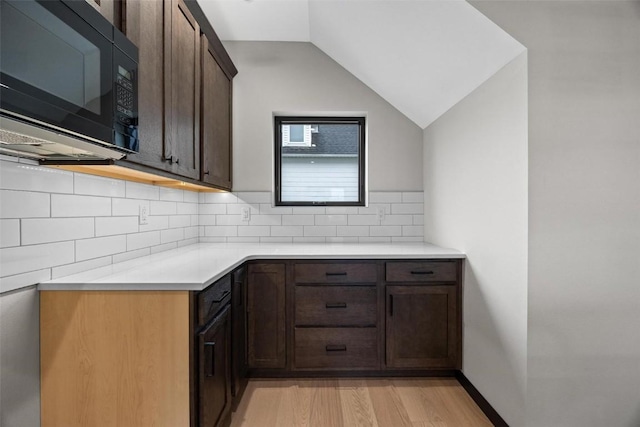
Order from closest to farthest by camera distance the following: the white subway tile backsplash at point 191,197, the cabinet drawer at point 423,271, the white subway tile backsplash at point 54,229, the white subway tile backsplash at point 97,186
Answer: the white subway tile backsplash at point 54,229
the white subway tile backsplash at point 97,186
the cabinet drawer at point 423,271
the white subway tile backsplash at point 191,197

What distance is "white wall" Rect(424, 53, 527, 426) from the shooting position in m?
1.63

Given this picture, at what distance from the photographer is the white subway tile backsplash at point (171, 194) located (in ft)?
7.56

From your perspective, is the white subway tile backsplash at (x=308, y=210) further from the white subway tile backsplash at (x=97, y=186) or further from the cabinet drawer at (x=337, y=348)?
the white subway tile backsplash at (x=97, y=186)

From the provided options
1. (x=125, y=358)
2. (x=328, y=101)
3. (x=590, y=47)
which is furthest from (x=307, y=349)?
(x=590, y=47)

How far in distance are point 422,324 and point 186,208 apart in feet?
6.46

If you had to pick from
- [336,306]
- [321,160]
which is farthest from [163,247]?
[321,160]

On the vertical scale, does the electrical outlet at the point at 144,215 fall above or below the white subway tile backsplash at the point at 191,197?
below

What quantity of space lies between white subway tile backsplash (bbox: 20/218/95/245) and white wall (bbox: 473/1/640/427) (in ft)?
6.73

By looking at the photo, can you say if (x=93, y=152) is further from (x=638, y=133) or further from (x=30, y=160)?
(x=638, y=133)

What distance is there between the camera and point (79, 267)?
1.51 meters

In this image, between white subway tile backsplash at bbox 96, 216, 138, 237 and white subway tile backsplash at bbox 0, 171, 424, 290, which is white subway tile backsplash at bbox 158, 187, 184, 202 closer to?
white subway tile backsplash at bbox 0, 171, 424, 290

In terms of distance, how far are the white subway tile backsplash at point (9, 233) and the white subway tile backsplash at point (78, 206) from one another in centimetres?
17

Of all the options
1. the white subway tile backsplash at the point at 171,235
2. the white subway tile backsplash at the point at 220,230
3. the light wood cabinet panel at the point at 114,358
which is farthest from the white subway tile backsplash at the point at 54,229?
the white subway tile backsplash at the point at 220,230

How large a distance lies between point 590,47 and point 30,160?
95.2 inches
